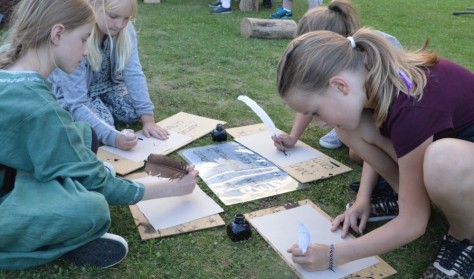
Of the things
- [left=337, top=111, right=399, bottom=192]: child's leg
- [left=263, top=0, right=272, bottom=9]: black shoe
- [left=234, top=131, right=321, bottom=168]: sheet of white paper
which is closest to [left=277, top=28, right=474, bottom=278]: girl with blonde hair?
[left=337, top=111, right=399, bottom=192]: child's leg

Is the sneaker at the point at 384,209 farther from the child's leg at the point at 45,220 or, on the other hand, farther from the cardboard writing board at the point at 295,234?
the child's leg at the point at 45,220

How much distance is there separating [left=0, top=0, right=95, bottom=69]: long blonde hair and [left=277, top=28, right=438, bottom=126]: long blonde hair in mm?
821

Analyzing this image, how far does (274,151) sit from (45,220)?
1.41 metres

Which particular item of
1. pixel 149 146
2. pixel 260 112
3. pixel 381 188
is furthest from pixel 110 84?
pixel 381 188

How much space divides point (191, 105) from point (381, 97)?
6.36 ft

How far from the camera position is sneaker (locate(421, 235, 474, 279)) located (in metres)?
1.71

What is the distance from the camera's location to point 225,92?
358cm

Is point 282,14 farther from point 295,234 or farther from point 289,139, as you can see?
point 295,234

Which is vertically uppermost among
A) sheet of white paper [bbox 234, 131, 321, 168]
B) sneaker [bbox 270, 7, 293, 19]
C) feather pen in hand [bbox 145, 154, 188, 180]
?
feather pen in hand [bbox 145, 154, 188, 180]

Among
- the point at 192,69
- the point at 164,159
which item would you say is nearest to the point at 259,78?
the point at 192,69

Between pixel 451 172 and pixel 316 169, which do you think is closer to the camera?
pixel 451 172

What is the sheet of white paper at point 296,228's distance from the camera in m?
1.74

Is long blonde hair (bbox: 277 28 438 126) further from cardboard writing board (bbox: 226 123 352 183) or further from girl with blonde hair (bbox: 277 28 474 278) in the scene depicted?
cardboard writing board (bbox: 226 123 352 183)

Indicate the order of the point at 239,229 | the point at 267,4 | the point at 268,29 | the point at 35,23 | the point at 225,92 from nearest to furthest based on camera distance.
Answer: the point at 35,23 < the point at 239,229 < the point at 225,92 < the point at 268,29 < the point at 267,4
